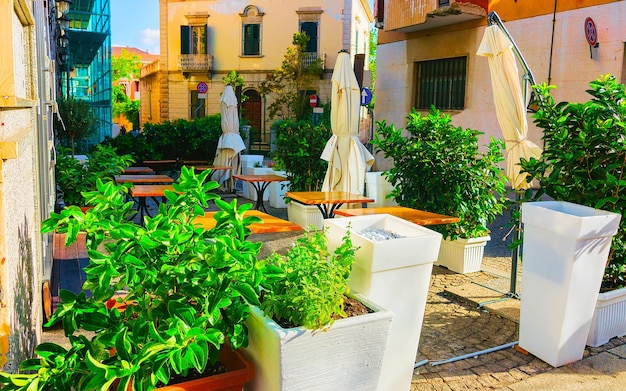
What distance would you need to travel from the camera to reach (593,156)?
4246mm

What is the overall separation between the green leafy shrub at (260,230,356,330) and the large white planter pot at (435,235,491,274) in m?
3.76

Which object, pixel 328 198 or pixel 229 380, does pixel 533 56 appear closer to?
pixel 328 198

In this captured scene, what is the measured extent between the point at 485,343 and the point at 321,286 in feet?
7.68

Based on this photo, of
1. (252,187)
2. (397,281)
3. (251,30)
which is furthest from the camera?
(251,30)

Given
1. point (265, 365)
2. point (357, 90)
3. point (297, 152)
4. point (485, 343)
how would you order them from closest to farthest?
1. point (265, 365)
2. point (485, 343)
3. point (357, 90)
4. point (297, 152)

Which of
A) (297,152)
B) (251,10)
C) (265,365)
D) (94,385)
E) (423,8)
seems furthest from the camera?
(251,10)

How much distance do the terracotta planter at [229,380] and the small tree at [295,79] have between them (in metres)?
27.7

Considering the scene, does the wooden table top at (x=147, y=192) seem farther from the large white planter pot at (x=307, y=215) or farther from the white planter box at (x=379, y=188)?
the white planter box at (x=379, y=188)

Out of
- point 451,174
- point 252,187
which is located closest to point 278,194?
point 252,187

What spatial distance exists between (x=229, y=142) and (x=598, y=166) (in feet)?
29.7

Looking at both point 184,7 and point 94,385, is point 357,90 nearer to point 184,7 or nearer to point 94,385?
point 94,385

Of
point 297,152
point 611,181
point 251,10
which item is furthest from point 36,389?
point 251,10

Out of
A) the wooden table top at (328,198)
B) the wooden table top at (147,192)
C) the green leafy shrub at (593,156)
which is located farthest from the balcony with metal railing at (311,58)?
the green leafy shrub at (593,156)

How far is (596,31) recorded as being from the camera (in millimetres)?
10969
